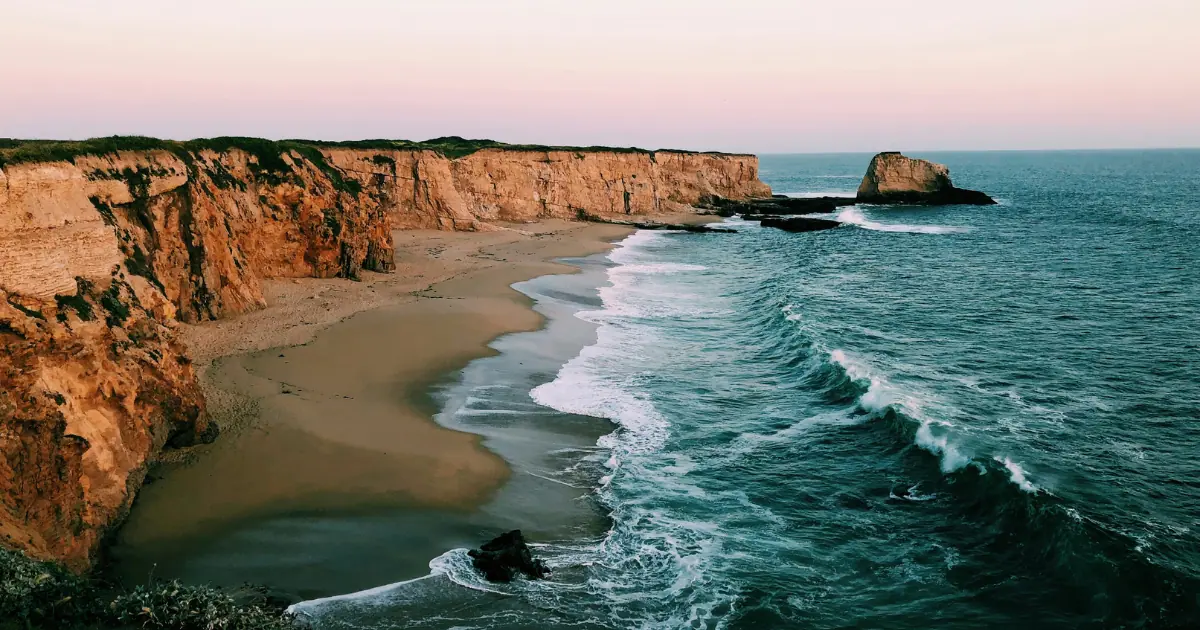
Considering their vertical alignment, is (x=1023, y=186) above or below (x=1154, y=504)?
above

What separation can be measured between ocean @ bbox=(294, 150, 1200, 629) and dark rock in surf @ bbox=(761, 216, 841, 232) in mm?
29074

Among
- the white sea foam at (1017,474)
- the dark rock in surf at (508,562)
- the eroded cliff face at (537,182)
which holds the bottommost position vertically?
the dark rock in surf at (508,562)

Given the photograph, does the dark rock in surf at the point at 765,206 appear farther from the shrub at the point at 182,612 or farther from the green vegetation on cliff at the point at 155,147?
the shrub at the point at 182,612

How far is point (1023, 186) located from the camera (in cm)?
11388

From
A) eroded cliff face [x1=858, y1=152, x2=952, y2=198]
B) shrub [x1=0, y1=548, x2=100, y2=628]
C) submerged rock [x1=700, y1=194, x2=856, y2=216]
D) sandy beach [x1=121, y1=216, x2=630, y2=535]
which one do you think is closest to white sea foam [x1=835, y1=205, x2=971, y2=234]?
submerged rock [x1=700, y1=194, x2=856, y2=216]

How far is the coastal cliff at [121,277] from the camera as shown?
33.8 feet

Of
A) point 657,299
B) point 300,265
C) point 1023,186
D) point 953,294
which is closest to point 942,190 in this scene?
point 1023,186

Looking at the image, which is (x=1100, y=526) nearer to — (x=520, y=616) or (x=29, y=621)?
(x=520, y=616)

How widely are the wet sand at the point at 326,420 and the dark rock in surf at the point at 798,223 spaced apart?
125 feet

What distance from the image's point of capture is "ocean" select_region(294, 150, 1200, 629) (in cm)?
1080

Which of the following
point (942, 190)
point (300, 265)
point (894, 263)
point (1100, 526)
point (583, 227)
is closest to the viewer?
point (1100, 526)

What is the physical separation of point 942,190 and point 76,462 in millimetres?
85481

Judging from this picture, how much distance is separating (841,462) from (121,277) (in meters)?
15.0

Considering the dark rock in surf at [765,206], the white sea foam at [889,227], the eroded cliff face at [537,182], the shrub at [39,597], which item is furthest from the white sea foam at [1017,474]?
the dark rock in surf at [765,206]
